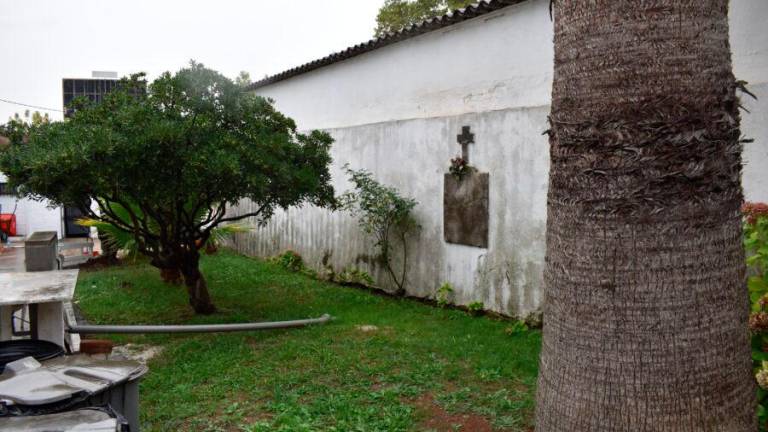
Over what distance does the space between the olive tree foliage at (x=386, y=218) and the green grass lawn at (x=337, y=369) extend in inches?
23.2

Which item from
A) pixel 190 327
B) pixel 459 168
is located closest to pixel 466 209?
pixel 459 168

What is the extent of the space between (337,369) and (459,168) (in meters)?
3.39

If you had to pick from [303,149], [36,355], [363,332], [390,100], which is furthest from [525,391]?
[390,100]

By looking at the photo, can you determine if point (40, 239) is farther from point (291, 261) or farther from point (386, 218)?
point (291, 261)

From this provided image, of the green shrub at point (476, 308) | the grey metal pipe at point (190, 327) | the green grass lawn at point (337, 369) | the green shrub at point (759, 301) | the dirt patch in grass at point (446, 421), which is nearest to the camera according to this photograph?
the green shrub at point (759, 301)

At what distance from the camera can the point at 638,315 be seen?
2.90 metres

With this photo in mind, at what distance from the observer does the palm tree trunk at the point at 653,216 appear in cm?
282

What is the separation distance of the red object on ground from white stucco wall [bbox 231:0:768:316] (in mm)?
13539

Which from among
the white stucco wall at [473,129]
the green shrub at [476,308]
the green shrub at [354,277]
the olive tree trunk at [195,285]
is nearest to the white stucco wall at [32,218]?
the white stucco wall at [473,129]

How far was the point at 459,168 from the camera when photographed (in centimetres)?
833

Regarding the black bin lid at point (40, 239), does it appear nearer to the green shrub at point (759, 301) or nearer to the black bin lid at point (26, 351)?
the black bin lid at point (26, 351)

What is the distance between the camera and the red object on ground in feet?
66.5

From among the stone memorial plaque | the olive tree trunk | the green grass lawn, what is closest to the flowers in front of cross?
the stone memorial plaque

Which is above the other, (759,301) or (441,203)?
(441,203)
